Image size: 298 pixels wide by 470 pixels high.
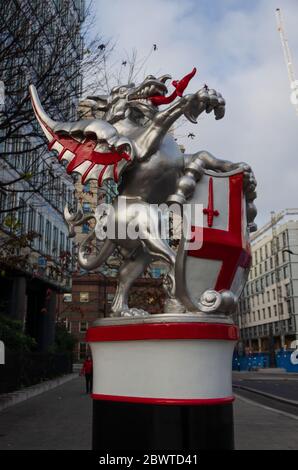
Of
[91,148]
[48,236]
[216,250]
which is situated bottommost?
[216,250]

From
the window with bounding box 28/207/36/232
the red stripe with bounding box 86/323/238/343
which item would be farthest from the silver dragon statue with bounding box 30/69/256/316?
the window with bounding box 28/207/36/232

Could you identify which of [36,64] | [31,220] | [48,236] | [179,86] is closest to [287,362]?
[48,236]

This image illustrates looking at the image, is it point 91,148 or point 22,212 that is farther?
point 22,212

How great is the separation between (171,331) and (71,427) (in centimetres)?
659

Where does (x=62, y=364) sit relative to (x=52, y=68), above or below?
below

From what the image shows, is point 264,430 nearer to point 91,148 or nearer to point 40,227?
point 91,148

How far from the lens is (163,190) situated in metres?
3.65

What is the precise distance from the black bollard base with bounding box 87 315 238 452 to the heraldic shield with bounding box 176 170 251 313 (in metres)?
0.21

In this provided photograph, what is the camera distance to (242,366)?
131 feet

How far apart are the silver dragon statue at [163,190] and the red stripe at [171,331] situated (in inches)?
5.6

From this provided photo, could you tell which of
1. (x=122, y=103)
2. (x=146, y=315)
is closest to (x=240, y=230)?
(x=146, y=315)

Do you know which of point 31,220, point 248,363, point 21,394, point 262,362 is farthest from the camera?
point 262,362
